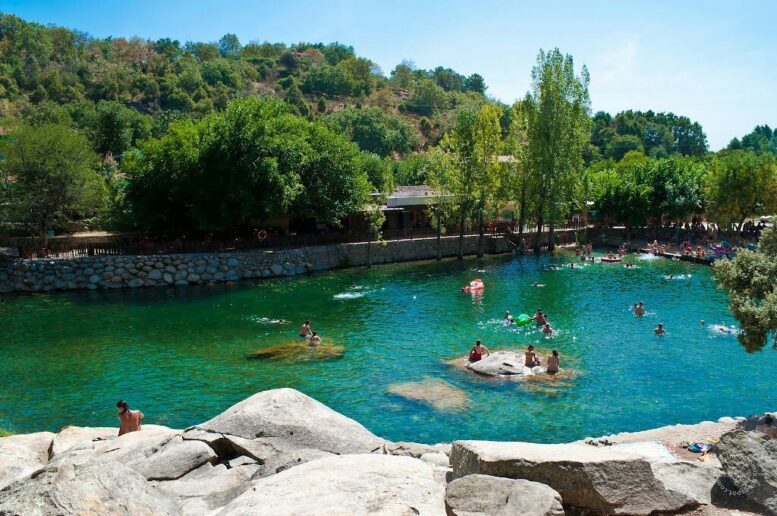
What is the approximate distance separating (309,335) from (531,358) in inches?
451

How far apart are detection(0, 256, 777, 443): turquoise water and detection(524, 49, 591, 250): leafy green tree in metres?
14.9

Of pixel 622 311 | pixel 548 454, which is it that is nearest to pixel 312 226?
pixel 622 311

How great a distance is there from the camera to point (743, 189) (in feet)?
196

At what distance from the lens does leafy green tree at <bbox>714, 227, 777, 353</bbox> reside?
19672mm

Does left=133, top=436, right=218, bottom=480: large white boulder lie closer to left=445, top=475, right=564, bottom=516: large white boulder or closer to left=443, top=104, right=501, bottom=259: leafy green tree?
left=445, top=475, right=564, bottom=516: large white boulder

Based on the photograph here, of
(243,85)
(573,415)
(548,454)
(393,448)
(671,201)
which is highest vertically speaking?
(243,85)

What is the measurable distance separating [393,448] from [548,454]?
247 inches

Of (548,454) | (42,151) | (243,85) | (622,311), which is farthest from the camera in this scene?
(243,85)

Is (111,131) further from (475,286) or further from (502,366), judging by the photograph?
(502,366)

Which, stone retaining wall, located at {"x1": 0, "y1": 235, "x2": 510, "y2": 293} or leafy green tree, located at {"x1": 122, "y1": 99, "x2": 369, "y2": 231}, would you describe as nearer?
stone retaining wall, located at {"x1": 0, "y1": 235, "x2": 510, "y2": 293}

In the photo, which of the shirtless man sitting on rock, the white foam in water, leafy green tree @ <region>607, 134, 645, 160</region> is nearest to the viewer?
the shirtless man sitting on rock

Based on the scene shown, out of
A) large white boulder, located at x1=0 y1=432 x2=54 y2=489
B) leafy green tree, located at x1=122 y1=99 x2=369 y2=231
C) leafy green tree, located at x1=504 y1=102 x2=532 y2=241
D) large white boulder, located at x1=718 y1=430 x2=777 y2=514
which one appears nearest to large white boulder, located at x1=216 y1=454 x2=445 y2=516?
large white boulder, located at x1=718 y1=430 x2=777 y2=514

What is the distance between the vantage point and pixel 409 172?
86562 mm

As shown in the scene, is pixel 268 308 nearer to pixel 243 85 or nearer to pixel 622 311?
pixel 622 311
